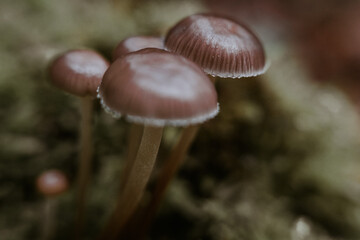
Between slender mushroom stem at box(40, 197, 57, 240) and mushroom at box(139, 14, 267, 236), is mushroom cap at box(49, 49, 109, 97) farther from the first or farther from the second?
slender mushroom stem at box(40, 197, 57, 240)

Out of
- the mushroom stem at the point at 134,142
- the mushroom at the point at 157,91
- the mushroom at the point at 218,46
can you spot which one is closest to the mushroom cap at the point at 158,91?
the mushroom at the point at 157,91

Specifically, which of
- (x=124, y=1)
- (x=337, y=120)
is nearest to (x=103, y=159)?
(x=337, y=120)

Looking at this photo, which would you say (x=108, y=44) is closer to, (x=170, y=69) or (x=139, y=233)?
(x=139, y=233)

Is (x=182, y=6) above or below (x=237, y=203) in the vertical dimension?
above

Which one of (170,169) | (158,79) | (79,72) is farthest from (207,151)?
(158,79)

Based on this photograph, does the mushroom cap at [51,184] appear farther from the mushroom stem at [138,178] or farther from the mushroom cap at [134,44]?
the mushroom cap at [134,44]

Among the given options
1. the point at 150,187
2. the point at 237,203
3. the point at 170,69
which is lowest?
the point at 150,187
